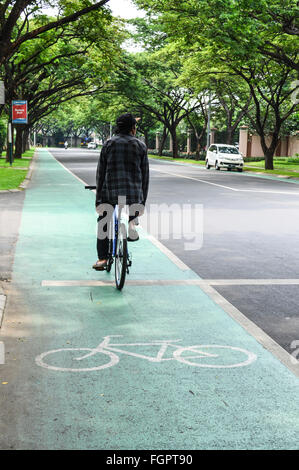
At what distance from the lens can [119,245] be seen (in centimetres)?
666

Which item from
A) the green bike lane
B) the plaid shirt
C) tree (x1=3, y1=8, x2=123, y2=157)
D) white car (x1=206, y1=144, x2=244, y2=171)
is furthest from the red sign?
the plaid shirt

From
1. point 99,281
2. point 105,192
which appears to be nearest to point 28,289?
point 99,281

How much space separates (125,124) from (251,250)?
3631mm

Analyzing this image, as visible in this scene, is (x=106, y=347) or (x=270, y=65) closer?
(x=106, y=347)

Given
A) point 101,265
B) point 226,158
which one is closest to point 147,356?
point 101,265

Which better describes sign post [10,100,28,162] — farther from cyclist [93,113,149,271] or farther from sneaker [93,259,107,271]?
cyclist [93,113,149,271]

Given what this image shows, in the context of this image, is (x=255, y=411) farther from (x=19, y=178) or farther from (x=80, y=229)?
(x=19, y=178)

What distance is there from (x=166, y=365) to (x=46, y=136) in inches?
5892

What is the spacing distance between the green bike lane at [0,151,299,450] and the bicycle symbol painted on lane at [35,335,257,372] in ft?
0.07

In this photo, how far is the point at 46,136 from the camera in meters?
150

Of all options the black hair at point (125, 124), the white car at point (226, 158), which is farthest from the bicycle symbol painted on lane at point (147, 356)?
the white car at point (226, 158)

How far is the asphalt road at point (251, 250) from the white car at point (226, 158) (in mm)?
19301

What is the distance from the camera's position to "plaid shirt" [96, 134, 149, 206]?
6.55 m

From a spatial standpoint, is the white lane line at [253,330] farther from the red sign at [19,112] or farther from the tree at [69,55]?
the red sign at [19,112]
